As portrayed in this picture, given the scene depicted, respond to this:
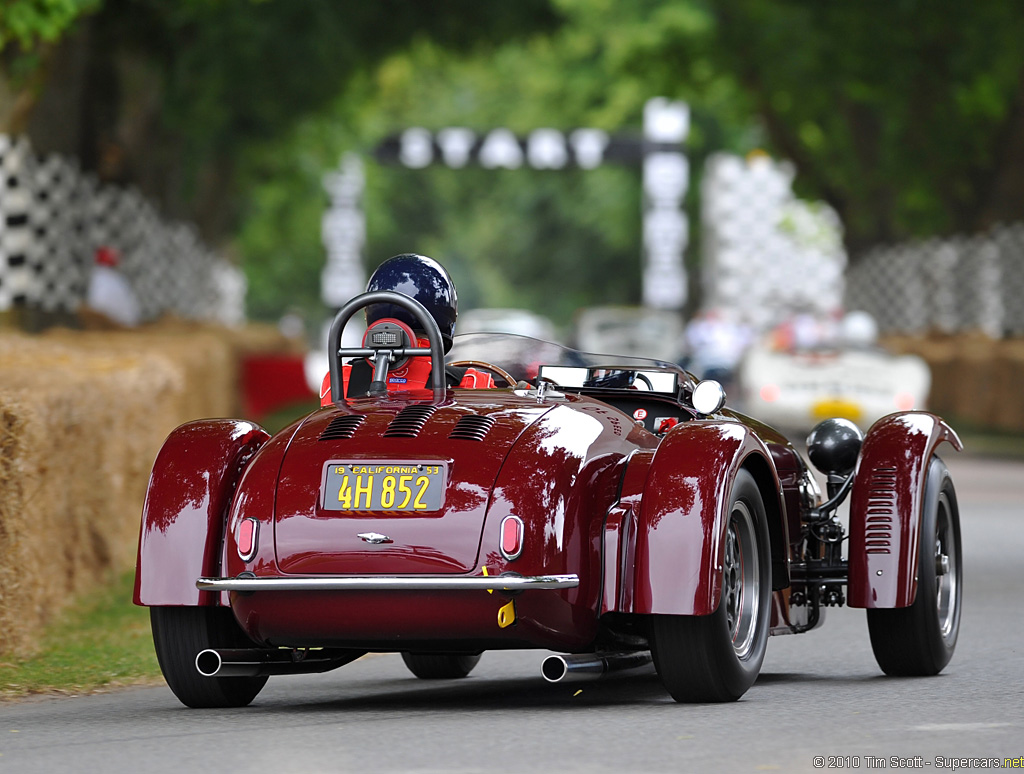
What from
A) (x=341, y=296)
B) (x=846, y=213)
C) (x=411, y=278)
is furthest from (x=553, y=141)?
(x=411, y=278)

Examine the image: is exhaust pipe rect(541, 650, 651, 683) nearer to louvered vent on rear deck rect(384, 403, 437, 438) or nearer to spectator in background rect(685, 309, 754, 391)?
louvered vent on rear deck rect(384, 403, 437, 438)

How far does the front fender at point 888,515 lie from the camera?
714cm

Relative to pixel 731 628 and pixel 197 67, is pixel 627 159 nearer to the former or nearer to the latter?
pixel 197 67

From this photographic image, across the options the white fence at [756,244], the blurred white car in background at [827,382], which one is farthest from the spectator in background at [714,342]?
the white fence at [756,244]

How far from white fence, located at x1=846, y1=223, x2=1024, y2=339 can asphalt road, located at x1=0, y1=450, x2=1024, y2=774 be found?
2276 cm

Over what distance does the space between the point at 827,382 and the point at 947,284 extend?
13.6 metres

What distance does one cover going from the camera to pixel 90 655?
846cm

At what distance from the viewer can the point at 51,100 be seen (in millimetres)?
19406

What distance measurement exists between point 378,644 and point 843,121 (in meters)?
33.1

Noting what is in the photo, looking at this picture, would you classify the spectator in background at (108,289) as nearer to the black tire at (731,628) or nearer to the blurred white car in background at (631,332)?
the blurred white car in background at (631,332)

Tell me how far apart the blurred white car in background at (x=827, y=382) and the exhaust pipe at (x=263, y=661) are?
1623 centimetres

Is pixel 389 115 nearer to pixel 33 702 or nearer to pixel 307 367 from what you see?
pixel 307 367

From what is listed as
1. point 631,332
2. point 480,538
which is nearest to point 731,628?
point 480,538

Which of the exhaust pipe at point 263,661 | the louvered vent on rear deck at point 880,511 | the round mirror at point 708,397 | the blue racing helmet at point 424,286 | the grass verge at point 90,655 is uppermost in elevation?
the blue racing helmet at point 424,286
